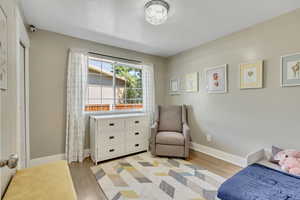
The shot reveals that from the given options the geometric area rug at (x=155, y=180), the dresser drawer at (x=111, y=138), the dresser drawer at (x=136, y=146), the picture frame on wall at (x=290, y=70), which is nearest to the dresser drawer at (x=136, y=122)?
the dresser drawer at (x=111, y=138)

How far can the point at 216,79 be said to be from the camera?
2.71 metres

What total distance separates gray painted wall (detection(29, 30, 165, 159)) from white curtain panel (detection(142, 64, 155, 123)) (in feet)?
5.09

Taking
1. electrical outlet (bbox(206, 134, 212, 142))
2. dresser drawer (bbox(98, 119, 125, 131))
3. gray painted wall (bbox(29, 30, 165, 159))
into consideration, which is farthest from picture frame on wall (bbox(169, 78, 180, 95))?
gray painted wall (bbox(29, 30, 165, 159))

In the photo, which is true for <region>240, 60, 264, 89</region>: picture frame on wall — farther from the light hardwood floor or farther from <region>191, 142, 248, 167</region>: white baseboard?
the light hardwood floor

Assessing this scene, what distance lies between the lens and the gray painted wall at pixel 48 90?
227 cm

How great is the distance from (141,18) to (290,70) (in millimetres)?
2173

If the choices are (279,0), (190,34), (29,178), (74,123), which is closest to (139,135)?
(74,123)

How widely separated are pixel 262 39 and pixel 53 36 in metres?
3.45

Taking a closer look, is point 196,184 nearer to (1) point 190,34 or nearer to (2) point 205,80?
(2) point 205,80

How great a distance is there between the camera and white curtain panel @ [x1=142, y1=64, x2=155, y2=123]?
3.51 metres

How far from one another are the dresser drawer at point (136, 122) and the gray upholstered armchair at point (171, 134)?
0.84 feet

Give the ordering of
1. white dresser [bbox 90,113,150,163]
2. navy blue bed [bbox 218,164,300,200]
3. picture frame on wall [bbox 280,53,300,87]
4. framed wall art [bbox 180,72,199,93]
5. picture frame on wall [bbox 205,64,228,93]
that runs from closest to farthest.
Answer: navy blue bed [bbox 218,164,300,200] < picture frame on wall [bbox 280,53,300,87] < white dresser [bbox 90,113,150,163] < picture frame on wall [bbox 205,64,228,93] < framed wall art [bbox 180,72,199,93]

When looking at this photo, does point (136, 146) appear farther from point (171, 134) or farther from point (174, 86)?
point (174, 86)

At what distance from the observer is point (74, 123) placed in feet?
8.29
